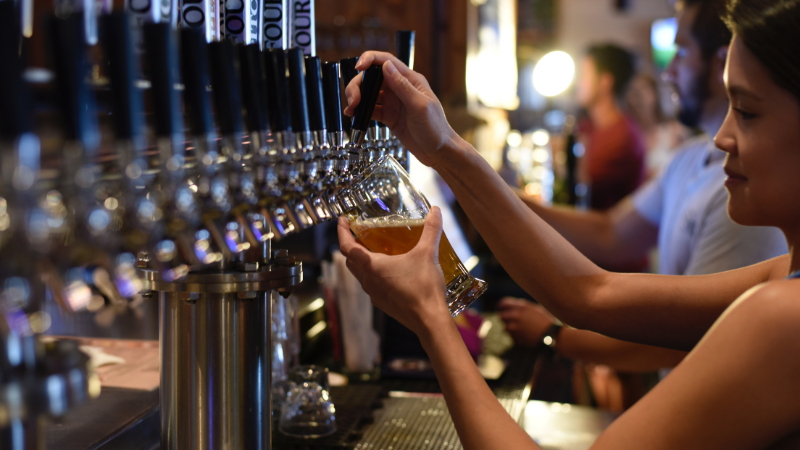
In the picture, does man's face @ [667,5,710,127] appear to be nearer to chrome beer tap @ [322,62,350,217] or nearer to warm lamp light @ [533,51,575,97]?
chrome beer tap @ [322,62,350,217]

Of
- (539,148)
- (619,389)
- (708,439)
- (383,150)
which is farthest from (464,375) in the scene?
(539,148)

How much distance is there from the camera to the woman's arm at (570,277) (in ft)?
4.23

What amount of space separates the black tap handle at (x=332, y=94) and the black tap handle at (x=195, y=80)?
25 centimetres

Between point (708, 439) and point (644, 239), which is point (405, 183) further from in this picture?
point (644, 239)

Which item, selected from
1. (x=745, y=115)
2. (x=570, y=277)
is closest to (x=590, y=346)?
(x=570, y=277)

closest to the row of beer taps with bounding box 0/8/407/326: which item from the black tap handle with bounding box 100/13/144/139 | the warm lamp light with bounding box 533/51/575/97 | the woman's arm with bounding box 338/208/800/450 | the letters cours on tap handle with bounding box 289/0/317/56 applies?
the black tap handle with bounding box 100/13/144/139

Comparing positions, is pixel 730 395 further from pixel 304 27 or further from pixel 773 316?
pixel 304 27

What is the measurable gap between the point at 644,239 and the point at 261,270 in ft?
7.94

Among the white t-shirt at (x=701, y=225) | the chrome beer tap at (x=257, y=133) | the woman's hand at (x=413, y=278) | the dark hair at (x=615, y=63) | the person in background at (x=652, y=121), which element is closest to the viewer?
the chrome beer tap at (x=257, y=133)

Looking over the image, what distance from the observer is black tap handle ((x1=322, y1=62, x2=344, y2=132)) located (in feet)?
3.04

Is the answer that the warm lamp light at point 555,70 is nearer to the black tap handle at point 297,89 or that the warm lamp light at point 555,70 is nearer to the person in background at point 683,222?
the person in background at point 683,222

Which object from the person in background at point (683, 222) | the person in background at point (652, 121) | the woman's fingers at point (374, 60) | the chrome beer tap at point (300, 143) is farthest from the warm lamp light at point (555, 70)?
the chrome beer tap at point (300, 143)

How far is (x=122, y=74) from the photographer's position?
0.59 metres

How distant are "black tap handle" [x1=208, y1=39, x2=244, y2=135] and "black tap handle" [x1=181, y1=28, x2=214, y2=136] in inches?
1.0
